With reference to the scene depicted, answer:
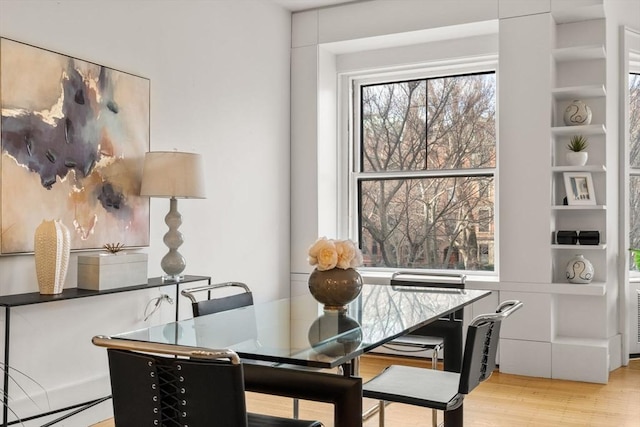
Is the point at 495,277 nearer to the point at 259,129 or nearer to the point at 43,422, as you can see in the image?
the point at 259,129

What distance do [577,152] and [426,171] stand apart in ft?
4.11

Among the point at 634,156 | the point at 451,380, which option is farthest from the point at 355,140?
the point at 451,380

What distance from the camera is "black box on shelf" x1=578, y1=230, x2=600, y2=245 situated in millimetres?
4406

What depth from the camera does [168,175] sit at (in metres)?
3.55

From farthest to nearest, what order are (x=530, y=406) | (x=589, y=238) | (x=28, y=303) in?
(x=589, y=238), (x=530, y=406), (x=28, y=303)

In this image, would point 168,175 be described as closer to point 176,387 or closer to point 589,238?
point 176,387

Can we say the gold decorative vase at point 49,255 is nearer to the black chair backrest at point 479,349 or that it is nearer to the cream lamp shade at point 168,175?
the cream lamp shade at point 168,175

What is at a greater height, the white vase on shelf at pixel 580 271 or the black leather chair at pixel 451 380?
the white vase on shelf at pixel 580 271

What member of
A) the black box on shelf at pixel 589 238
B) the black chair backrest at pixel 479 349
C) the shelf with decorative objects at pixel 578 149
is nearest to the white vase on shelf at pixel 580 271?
the shelf with decorative objects at pixel 578 149

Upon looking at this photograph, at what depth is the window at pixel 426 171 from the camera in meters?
5.16

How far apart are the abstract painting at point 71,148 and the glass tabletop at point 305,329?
4.18 ft

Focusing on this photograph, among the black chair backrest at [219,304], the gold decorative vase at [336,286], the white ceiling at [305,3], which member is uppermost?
the white ceiling at [305,3]

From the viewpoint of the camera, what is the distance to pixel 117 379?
173cm

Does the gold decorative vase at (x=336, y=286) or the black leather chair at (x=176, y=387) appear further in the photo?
the gold decorative vase at (x=336, y=286)
